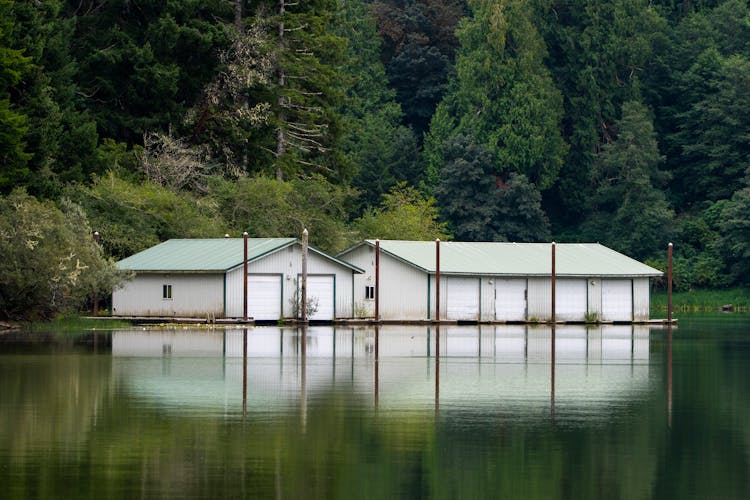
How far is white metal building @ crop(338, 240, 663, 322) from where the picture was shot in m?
67.8

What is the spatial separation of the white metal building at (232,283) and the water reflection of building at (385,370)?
28.0 ft

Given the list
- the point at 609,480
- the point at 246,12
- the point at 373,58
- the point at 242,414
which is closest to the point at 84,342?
the point at 242,414

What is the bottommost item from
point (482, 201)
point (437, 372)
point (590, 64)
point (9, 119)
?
point (437, 372)

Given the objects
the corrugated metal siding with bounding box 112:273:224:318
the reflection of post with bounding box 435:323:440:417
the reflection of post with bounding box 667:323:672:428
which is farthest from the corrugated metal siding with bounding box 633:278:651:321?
the corrugated metal siding with bounding box 112:273:224:318

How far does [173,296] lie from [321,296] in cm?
636

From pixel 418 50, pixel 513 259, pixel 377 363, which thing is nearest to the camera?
pixel 377 363

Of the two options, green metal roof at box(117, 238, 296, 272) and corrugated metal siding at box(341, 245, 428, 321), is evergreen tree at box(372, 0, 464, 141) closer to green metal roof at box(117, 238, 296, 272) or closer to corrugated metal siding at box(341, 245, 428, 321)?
corrugated metal siding at box(341, 245, 428, 321)

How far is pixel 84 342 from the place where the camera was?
44.7 m

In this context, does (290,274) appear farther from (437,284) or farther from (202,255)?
(437,284)

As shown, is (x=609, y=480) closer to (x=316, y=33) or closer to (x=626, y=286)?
(x=626, y=286)

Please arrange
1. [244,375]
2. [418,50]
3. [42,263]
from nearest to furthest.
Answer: [244,375]
[42,263]
[418,50]

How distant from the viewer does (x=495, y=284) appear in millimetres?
69250

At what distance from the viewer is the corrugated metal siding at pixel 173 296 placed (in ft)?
203

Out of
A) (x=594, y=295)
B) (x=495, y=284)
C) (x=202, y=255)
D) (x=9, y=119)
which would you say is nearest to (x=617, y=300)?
(x=594, y=295)
